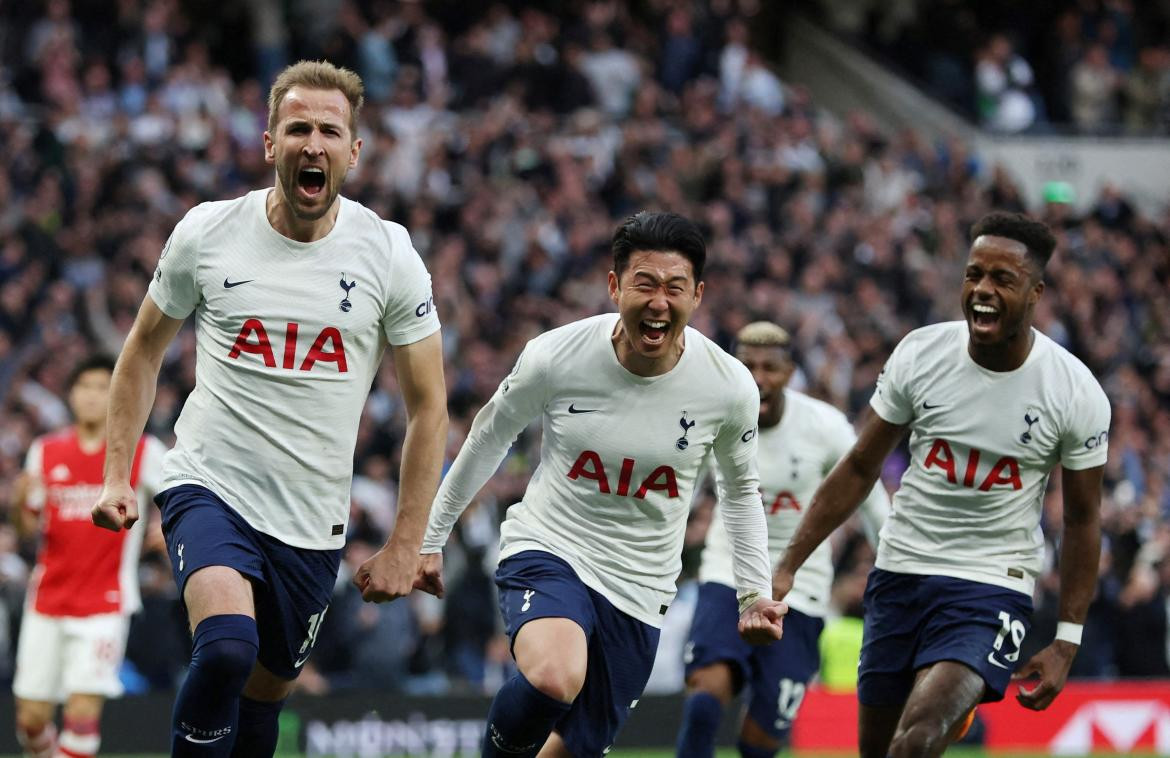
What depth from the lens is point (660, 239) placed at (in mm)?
6977

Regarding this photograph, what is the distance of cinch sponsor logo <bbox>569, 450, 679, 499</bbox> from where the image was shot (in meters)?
7.12

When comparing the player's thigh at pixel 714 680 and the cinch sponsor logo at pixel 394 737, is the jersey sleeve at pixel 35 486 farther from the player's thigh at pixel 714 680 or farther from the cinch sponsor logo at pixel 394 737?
the cinch sponsor logo at pixel 394 737

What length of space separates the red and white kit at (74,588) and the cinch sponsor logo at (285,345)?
383 cm

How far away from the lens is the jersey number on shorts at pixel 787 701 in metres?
9.46

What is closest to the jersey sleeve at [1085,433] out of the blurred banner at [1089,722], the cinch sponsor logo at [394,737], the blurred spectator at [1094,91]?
the cinch sponsor logo at [394,737]

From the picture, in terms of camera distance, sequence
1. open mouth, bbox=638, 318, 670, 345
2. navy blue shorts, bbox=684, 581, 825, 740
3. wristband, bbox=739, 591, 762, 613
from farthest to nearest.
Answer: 1. navy blue shorts, bbox=684, 581, 825, 740
2. wristband, bbox=739, 591, 762, 613
3. open mouth, bbox=638, 318, 670, 345

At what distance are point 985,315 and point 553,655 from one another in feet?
7.59

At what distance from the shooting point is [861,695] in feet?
25.7

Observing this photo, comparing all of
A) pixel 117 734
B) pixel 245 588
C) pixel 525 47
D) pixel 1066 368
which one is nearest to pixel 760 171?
pixel 525 47

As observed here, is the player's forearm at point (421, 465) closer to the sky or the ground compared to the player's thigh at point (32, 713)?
closer to the sky

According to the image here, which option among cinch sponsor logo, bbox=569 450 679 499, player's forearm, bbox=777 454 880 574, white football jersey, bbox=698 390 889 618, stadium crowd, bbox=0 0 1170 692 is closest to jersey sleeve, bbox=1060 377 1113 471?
player's forearm, bbox=777 454 880 574

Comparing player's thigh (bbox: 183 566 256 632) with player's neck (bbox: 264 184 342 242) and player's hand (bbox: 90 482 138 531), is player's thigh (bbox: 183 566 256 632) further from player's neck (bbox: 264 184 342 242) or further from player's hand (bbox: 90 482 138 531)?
player's neck (bbox: 264 184 342 242)

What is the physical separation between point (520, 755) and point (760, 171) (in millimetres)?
15108

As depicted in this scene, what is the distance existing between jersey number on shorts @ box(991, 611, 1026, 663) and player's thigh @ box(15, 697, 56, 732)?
555 centimetres
